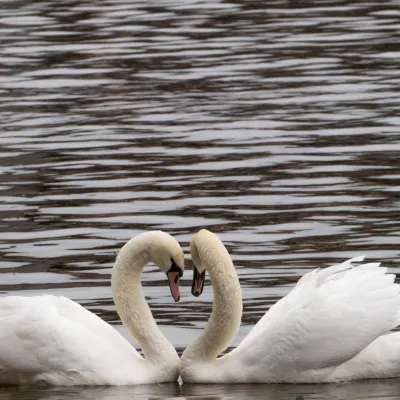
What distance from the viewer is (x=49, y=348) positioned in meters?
10.4

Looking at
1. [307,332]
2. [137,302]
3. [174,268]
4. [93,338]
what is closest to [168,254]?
[174,268]

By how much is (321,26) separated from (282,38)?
1.30 m

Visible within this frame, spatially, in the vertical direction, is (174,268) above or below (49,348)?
above

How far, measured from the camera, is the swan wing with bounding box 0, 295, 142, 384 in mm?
10398

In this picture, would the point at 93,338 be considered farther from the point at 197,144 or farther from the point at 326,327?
the point at 197,144

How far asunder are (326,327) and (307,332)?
0.12 metres

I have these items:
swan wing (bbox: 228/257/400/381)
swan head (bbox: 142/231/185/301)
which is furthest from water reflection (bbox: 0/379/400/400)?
swan head (bbox: 142/231/185/301)

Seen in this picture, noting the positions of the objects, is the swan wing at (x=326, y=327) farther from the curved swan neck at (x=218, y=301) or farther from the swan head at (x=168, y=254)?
the swan head at (x=168, y=254)

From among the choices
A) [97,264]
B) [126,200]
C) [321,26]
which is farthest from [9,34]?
[97,264]

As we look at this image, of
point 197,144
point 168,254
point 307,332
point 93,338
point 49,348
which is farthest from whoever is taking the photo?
point 197,144

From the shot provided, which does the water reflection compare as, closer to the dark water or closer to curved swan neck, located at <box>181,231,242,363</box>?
the dark water

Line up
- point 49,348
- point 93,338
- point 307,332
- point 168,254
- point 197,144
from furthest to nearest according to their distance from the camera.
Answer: point 197,144 < point 168,254 < point 93,338 < point 49,348 < point 307,332

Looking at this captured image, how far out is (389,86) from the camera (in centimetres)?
2089

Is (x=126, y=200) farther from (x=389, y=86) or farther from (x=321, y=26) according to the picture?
(x=321, y=26)
